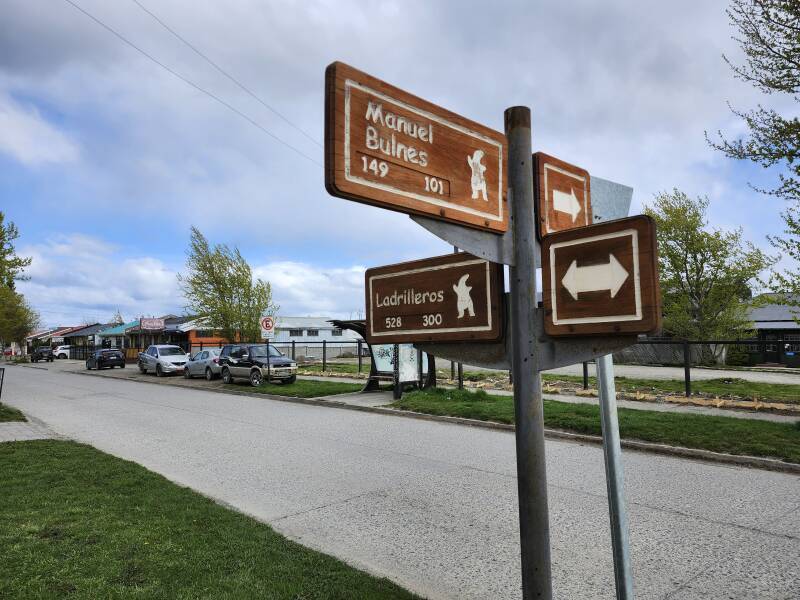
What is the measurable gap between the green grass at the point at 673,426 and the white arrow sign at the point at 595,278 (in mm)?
7262

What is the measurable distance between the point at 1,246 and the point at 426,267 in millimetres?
17614

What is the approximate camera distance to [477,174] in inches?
74.8

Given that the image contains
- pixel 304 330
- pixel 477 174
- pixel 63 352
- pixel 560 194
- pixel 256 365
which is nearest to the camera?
pixel 477 174

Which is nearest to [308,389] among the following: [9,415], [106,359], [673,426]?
[9,415]

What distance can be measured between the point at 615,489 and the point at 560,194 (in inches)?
46.7

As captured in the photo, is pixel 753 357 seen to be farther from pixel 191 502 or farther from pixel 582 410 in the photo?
pixel 191 502

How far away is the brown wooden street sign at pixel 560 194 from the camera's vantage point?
2105 millimetres

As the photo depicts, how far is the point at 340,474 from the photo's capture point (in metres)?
6.91

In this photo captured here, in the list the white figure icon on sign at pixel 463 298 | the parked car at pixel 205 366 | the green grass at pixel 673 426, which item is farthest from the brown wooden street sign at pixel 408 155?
the parked car at pixel 205 366

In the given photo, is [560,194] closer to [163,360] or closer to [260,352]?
[260,352]

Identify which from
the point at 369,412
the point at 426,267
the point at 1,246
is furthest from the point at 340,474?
the point at 1,246

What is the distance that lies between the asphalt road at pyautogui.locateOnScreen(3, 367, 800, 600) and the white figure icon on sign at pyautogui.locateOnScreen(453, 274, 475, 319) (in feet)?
7.84

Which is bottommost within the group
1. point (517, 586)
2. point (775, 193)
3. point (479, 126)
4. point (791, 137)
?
point (517, 586)

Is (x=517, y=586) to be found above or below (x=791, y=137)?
below
